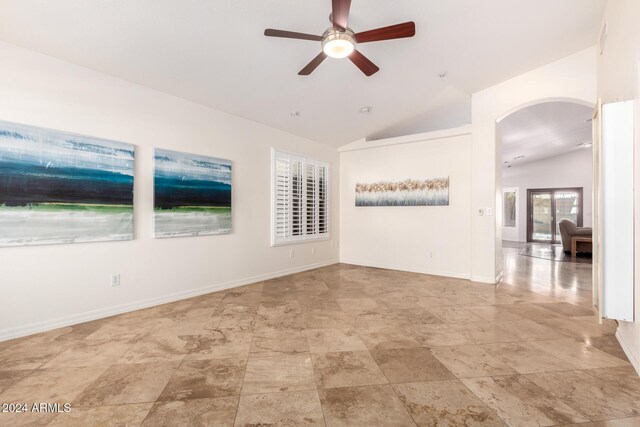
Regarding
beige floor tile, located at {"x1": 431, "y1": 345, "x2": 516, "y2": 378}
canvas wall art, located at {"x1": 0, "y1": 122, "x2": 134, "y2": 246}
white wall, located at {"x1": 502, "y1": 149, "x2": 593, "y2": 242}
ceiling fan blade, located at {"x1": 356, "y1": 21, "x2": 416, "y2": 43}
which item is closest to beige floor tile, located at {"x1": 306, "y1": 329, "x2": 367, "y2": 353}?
beige floor tile, located at {"x1": 431, "y1": 345, "x2": 516, "y2": 378}

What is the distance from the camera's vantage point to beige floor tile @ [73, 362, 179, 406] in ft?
6.12

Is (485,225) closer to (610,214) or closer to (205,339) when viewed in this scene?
(610,214)

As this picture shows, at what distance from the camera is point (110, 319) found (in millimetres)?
3262

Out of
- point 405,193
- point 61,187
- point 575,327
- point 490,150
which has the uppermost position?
point 490,150

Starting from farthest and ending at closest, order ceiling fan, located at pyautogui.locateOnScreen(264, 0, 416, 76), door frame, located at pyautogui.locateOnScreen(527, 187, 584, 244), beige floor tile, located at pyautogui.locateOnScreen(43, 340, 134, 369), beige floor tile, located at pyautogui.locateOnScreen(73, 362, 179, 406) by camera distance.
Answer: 1. door frame, located at pyautogui.locateOnScreen(527, 187, 584, 244)
2. ceiling fan, located at pyautogui.locateOnScreen(264, 0, 416, 76)
3. beige floor tile, located at pyautogui.locateOnScreen(43, 340, 134, 369)
4. beige floor tile, located at pyautogui.locateOnScreen(73, 362, 179, 406)

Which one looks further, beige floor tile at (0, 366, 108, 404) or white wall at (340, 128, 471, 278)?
white wall at (340, 128, 471, 278)

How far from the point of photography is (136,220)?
3.59 m

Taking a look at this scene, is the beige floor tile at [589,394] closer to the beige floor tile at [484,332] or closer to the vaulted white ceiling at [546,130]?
the beige floor tile at [484,332]

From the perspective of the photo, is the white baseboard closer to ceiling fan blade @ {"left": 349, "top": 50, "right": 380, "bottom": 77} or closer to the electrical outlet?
the electrical outlet

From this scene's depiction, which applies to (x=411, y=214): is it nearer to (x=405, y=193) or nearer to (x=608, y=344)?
(x=405, y=193)

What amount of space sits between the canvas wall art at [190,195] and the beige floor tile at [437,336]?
3158mm

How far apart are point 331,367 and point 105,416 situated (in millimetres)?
1480

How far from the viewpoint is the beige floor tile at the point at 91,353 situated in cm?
232

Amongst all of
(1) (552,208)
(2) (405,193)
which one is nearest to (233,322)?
(2) (405,193)
